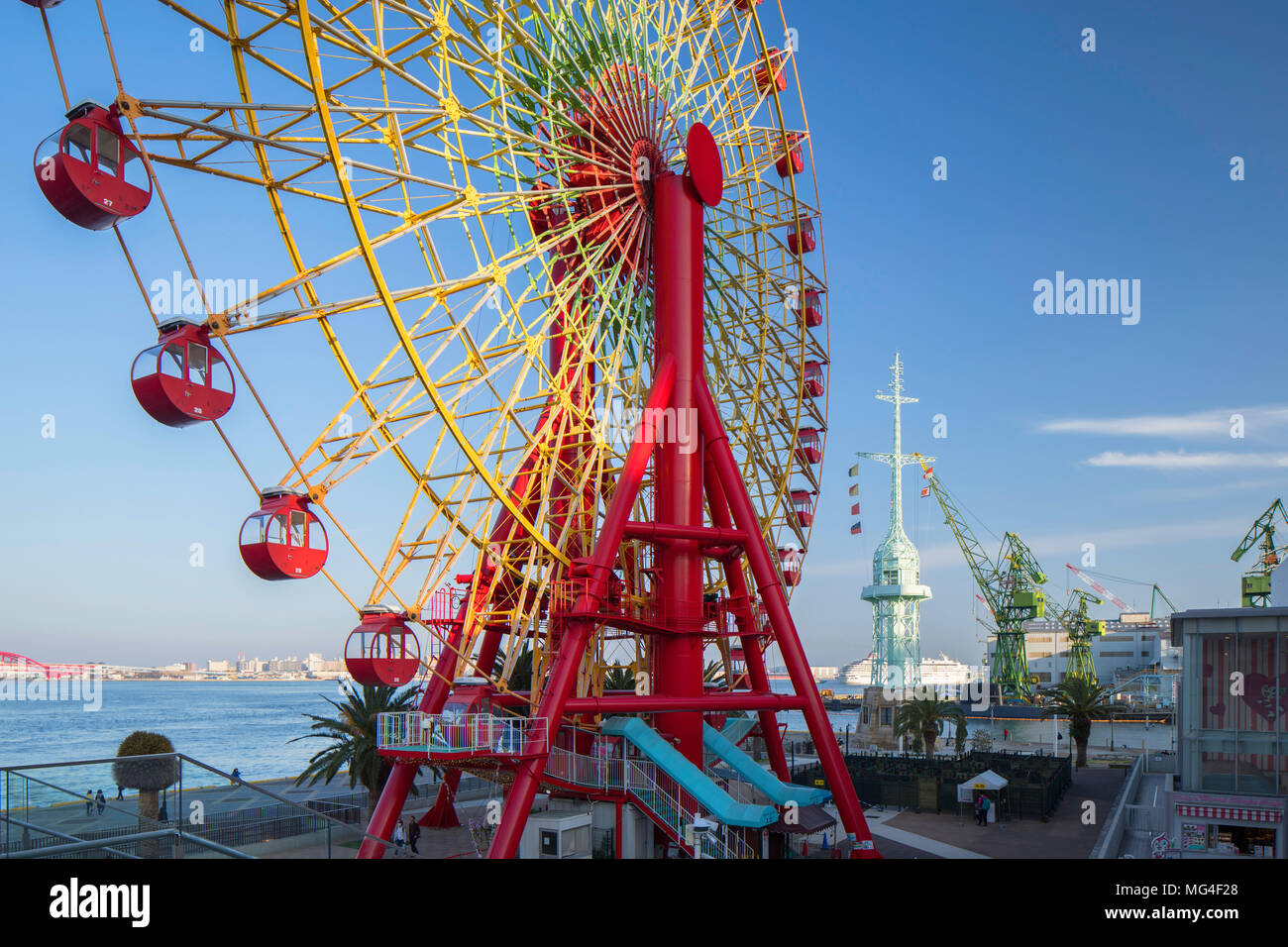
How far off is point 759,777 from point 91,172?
80.5 feet

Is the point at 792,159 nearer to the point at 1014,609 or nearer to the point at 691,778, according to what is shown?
the point at 691,778

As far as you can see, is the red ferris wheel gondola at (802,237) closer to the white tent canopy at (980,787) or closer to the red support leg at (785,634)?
the red support leg at (785,634)

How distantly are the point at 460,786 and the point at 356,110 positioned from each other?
32.4 m

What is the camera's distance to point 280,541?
20516 mm

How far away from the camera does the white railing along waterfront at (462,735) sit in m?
24.8

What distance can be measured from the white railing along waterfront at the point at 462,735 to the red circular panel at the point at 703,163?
1771cm

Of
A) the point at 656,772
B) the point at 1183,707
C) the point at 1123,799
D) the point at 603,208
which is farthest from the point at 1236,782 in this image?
the point at 603,208

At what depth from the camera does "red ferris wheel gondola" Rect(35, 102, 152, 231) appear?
711 inches

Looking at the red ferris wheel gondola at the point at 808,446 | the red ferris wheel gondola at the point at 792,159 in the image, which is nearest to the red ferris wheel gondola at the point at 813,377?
the red ferris wheel gondola at the point at 808,446

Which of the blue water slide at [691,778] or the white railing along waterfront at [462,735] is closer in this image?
the white railing along waterfront at [462,735]

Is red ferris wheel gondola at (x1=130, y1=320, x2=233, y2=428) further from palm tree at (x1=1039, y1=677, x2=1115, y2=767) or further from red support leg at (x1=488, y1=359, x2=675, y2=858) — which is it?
palm tree at (x1=1039, y1=677, x2=1115, y2=767)

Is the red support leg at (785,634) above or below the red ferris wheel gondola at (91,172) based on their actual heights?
below

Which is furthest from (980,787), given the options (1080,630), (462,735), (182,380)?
(1080,630)
